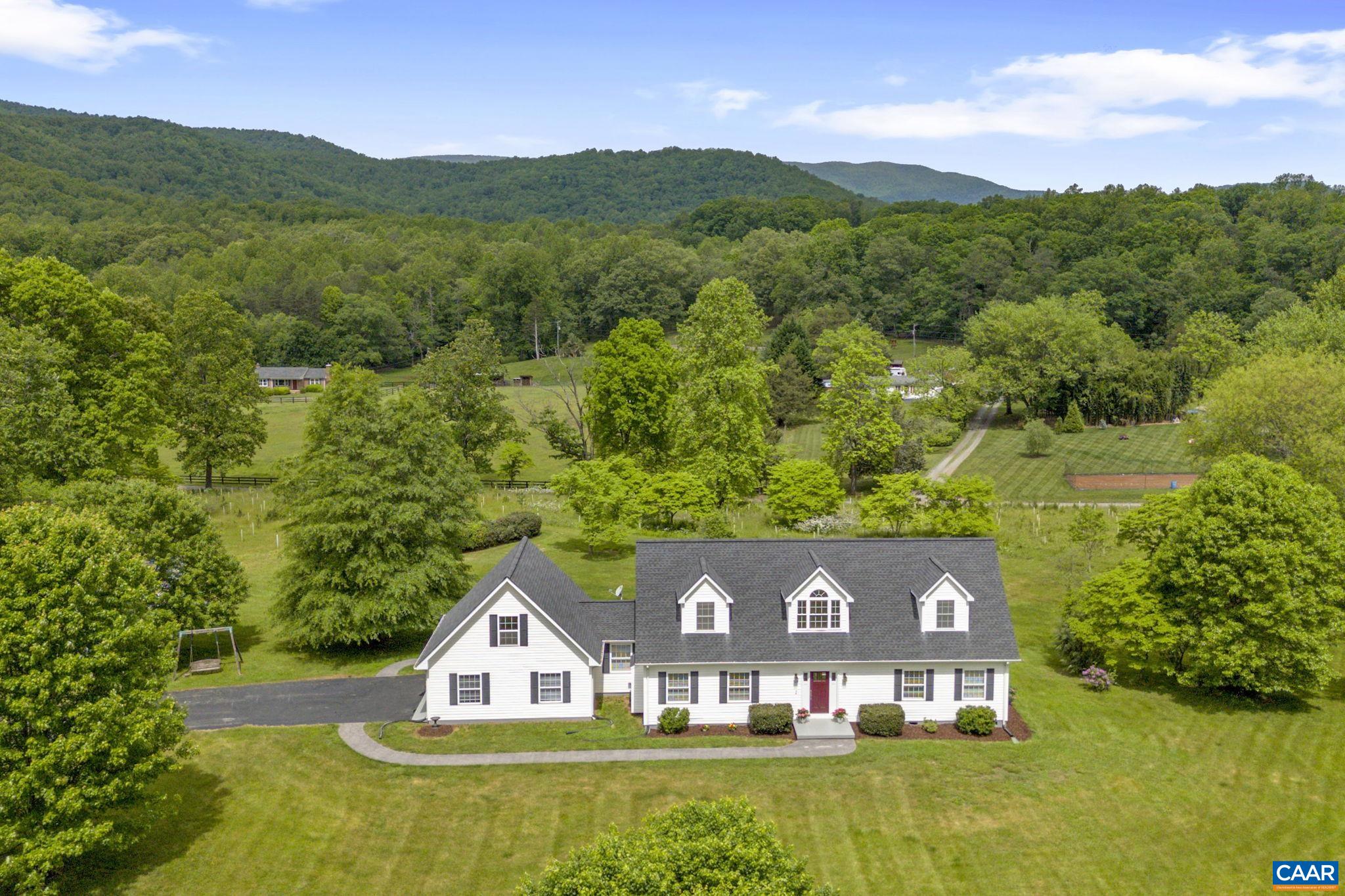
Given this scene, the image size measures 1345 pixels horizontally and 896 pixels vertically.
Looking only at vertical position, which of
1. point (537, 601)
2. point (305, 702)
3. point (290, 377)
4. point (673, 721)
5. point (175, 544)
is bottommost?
point (305, 702)

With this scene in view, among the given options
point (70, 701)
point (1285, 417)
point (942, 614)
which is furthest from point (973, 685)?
point (1285, 417)

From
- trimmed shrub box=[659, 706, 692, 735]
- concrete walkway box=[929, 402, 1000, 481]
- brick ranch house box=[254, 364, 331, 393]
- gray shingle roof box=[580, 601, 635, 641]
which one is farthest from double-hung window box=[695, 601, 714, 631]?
brick ranch house box=[254, 364, 331, 393]

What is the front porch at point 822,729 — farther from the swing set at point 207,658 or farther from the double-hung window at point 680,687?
the swing set at point 207,658

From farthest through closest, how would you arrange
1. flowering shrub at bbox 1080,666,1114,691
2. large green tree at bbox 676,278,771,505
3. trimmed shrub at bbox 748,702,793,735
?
large green tree at bbox 676,278,771,505 → flowering shrub at bbox 1080,666,1114,691 → trimmed shrub at bbox 748,702,793,735

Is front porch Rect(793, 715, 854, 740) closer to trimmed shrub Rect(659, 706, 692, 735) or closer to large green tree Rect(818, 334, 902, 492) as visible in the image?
trimmed shrub Rect(659, 706, 692, 735)

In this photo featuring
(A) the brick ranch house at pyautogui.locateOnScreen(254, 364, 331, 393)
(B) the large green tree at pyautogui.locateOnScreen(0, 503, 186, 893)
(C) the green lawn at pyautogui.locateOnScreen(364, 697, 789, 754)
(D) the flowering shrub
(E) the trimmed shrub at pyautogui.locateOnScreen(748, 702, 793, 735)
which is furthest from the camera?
(A) the brick ranch house at pyautogui.locateOnScreen(254, 364, 331, 393)

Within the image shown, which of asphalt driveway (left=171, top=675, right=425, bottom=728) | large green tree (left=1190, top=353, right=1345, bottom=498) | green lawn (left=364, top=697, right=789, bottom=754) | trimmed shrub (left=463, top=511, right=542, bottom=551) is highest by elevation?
large green tree (left=1190, top=353, right=1345, bottom=498)

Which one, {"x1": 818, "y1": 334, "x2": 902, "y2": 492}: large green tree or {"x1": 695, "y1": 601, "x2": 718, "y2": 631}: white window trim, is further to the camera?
{"x1": 818, "y1": 334, "x2": 902, "y2": 492}: large green tree

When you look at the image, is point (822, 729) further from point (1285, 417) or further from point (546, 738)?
point (1285, 417)
